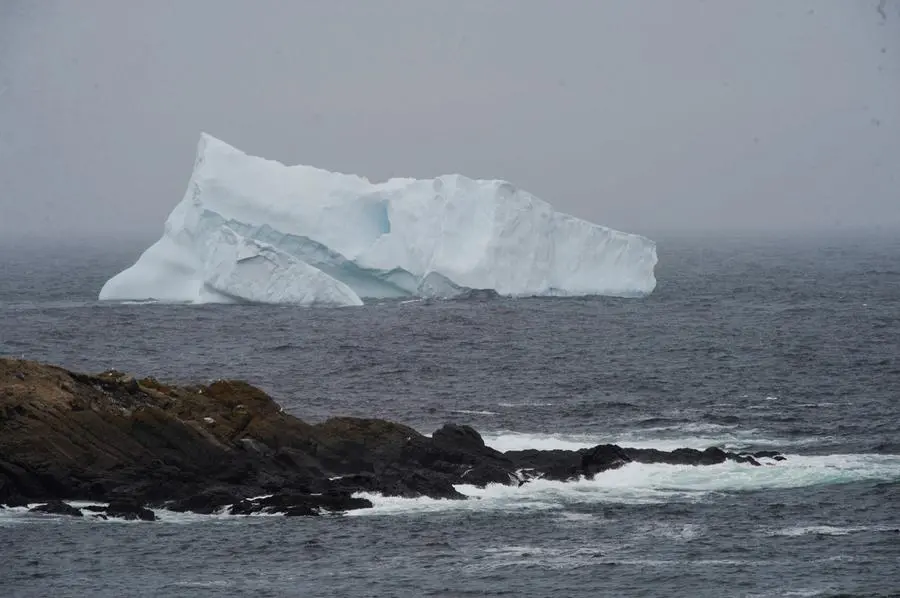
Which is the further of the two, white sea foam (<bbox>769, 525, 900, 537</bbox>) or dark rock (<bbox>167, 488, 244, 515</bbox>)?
dark rock (<bbox>167, 488, 244, 515</bbox>)

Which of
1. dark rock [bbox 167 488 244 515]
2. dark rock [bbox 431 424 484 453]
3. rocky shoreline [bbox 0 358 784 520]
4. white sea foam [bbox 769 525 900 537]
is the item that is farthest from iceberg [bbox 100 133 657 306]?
white sea foam [bbox 769 525 900 537]

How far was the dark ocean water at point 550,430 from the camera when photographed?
2128 cm

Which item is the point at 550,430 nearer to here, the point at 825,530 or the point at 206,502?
the point at 825,530

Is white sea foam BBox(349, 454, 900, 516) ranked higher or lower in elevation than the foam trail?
lower

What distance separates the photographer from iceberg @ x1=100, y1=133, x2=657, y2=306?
2208 inches

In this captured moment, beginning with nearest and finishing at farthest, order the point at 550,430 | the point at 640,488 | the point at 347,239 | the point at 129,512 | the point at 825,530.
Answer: the point at 825,530 → the point at 129,512 → the point at 640,488 → the point at 550,430 → the point at 347,239

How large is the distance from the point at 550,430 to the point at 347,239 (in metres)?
26.4

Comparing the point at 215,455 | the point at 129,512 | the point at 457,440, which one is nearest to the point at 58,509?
the point at 129,512

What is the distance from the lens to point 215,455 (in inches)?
1043

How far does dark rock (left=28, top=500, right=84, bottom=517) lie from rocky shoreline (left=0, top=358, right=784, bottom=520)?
0.08ft

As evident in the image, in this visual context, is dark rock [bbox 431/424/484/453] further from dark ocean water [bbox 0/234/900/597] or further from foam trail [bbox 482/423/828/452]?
foam trail [bbox 482/423/828/452]

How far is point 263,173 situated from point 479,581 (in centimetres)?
3975

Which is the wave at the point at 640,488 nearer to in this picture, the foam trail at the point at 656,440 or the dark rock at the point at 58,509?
the dark rock at the point at 58,509

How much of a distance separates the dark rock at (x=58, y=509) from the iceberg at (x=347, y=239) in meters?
29.6
